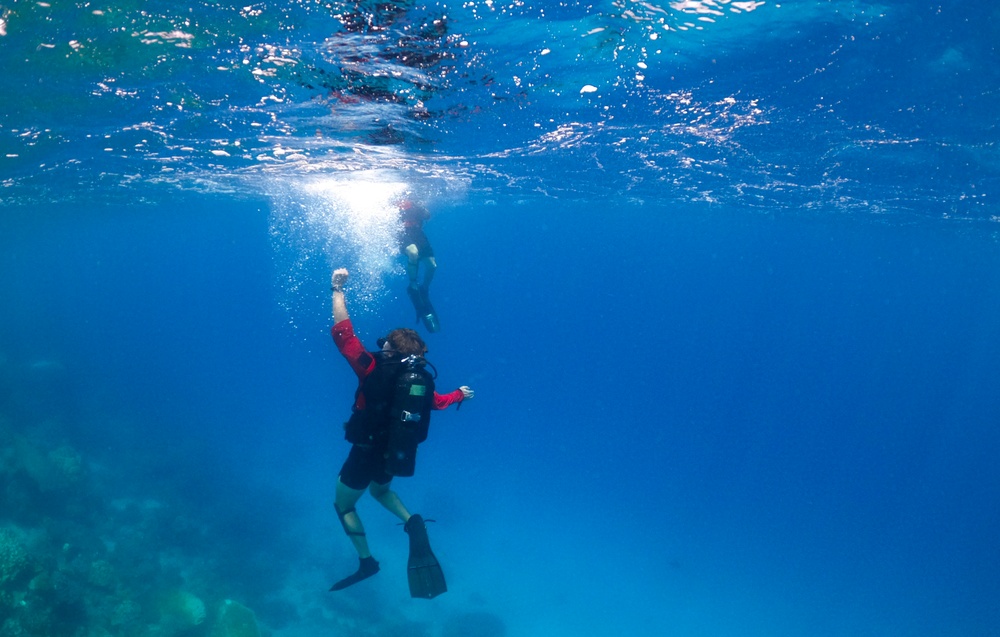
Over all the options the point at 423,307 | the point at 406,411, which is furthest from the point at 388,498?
the point at 423,307

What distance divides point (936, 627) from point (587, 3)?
145ft

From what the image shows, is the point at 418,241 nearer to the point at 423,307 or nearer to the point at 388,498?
the point at 423,307

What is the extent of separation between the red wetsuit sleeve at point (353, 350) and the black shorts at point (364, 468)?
99 cm

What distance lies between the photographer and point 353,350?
615cm

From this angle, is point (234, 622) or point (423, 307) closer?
point (234, 622)

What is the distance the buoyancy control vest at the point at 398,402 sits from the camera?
19.1 ft

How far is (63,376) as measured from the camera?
2900 centimetres

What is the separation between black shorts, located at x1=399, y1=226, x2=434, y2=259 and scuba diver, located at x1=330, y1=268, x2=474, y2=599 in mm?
11174

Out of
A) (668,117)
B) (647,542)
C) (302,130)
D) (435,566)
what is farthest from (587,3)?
(647,542)

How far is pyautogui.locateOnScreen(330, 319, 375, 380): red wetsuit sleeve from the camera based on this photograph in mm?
6129

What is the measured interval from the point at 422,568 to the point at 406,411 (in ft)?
7.94

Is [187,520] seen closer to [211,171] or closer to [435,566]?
[211,171]

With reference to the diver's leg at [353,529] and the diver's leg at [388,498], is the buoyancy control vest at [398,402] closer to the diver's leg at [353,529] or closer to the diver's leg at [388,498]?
the diver's leg at [388,498]

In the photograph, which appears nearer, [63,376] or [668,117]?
[668,117]
